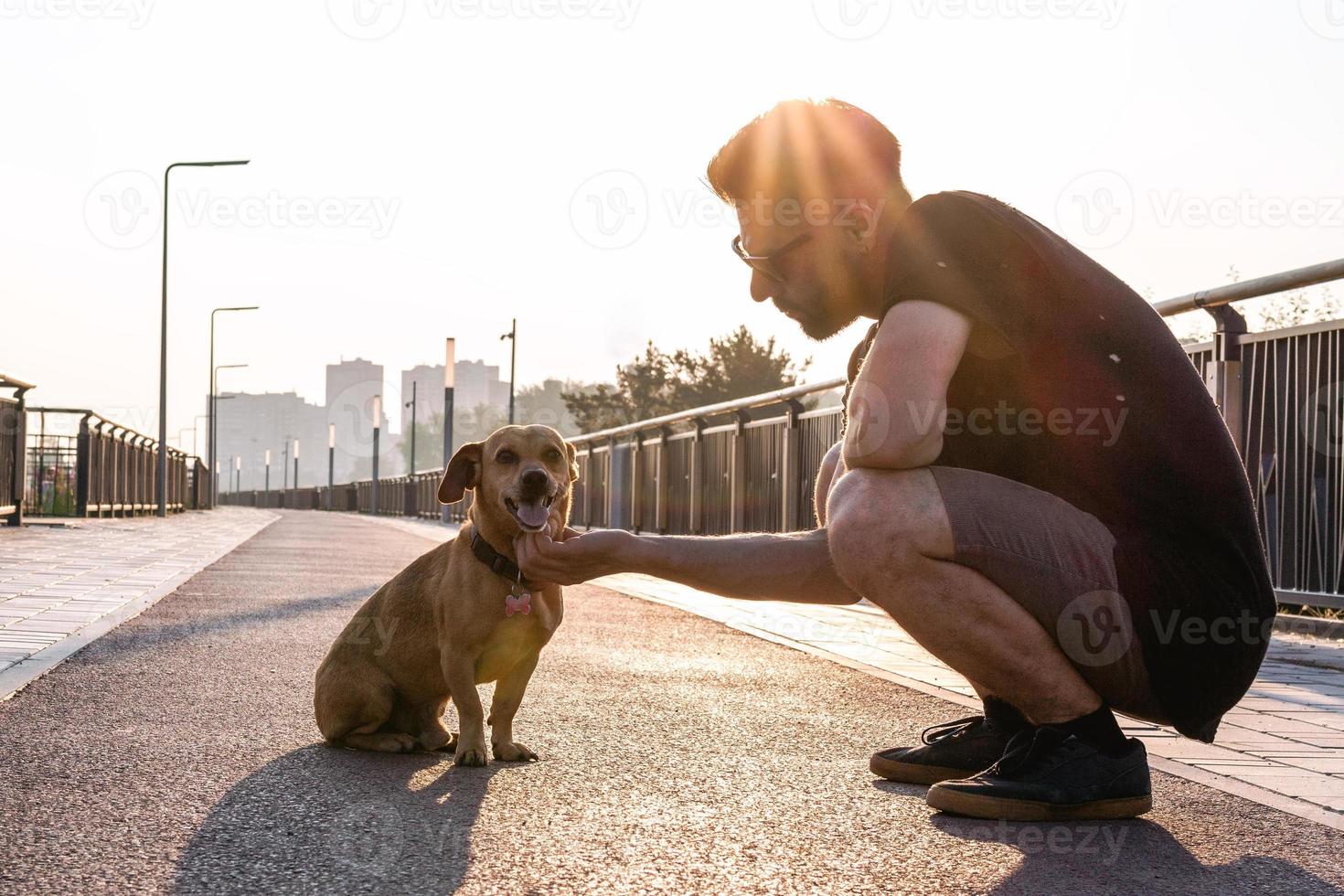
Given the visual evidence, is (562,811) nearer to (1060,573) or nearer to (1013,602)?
(1013,602)

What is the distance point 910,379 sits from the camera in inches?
117

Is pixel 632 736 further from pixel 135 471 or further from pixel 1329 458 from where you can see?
pixel 135 471

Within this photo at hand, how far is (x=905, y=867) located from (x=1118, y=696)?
725mm

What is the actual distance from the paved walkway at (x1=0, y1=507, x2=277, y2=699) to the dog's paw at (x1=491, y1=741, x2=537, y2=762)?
1.83 meters

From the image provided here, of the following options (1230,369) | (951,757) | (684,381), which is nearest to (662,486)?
(1230,369)

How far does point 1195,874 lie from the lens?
273 cm

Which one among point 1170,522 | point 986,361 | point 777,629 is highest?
point 986,361

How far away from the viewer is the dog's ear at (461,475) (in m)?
4.45

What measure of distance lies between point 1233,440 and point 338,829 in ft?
13.8

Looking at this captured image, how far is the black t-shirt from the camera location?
306 centimetres

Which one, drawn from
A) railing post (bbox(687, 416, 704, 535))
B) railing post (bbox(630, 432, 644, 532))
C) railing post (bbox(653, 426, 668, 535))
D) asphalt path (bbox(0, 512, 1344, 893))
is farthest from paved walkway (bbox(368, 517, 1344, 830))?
railing post (bbox(630, 432, 644, 532))

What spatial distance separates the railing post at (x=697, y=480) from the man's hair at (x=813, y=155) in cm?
1166

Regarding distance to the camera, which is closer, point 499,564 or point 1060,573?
point 1060,573

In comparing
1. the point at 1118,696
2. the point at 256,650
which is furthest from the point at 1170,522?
the point at 256,650
